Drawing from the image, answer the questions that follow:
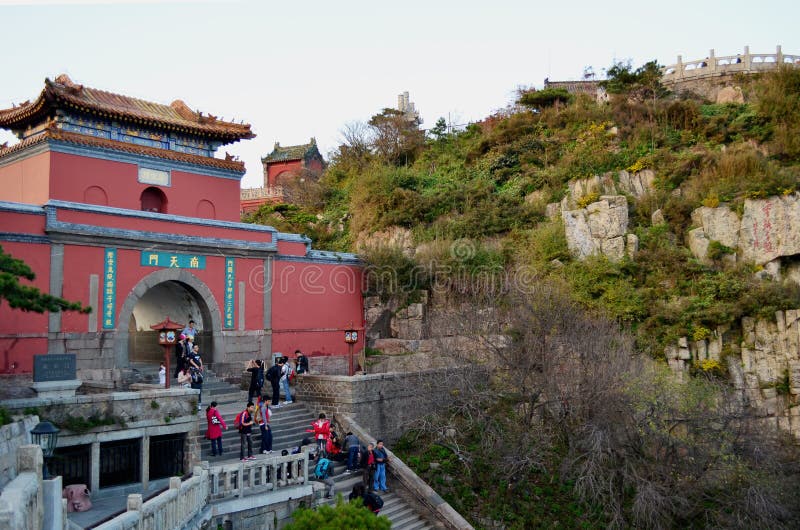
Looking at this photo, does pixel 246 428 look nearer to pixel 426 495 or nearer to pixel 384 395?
pixel 426 495

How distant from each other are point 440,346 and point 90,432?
8.64 metres

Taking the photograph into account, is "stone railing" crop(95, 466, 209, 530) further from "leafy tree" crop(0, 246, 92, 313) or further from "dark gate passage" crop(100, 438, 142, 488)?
"leafy tree" crop(0, 246, 92, 313)

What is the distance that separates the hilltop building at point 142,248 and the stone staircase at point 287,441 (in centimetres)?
237

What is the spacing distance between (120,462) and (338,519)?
4.97m

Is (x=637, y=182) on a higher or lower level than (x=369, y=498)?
higher

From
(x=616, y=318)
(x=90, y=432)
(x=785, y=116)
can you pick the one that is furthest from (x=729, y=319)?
(x=90, y=432)

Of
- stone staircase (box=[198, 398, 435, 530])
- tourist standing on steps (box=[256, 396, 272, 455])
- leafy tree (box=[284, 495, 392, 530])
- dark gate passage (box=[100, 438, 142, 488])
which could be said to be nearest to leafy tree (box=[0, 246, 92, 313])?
dark gate passage (box=[100, 438, 142, 488])

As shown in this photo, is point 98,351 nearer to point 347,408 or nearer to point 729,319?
point 347,408

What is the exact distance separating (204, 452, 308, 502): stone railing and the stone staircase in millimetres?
820

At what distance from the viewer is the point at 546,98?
29.2 meters

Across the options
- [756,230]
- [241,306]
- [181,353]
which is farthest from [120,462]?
[756,230]

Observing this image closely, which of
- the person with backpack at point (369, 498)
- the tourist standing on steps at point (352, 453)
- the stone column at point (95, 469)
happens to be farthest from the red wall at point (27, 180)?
the person with backpack at point (369, 498)

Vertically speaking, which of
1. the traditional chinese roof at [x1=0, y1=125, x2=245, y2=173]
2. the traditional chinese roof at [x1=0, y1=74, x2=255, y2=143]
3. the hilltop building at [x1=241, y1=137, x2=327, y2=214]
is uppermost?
the hilltop building at [x1=241, y1=137, x2=327, y2=214]

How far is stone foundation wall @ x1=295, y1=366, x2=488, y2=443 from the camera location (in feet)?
52.0
